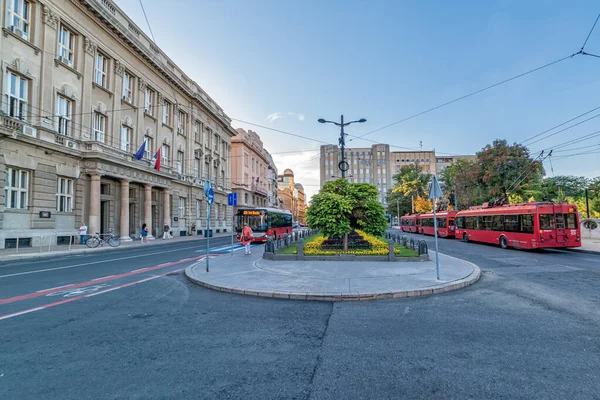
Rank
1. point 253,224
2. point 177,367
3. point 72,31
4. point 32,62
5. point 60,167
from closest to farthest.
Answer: point 177,367 → point 32,62 → point 60,167 → point 72,31 → point 253,224

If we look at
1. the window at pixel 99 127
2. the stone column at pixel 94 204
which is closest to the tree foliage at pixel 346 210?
the stone column at pixel 94 204

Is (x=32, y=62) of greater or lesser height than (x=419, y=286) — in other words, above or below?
above

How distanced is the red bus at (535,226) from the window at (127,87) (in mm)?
32052

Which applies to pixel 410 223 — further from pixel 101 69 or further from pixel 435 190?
pixel 101 69

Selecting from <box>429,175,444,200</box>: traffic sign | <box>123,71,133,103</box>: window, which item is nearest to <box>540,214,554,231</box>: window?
<box>429,175,444,200</box>: traffic sign

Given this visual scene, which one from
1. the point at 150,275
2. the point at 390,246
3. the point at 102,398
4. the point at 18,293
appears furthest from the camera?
the point at 390,246

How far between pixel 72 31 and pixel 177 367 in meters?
28.8

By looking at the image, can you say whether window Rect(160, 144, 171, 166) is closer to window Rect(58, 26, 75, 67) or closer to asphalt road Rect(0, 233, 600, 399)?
window Rect(58, 26, 75, 67)

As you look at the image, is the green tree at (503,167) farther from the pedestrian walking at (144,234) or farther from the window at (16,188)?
the window at (16,188)

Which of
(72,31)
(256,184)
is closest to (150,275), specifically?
(72,31)

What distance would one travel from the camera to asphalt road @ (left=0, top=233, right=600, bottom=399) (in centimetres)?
312

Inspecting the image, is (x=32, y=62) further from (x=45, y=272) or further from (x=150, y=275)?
(x=150, y=275)

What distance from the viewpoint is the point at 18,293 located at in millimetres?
7387

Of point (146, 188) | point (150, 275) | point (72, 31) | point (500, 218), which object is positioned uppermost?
point (72, 31)
